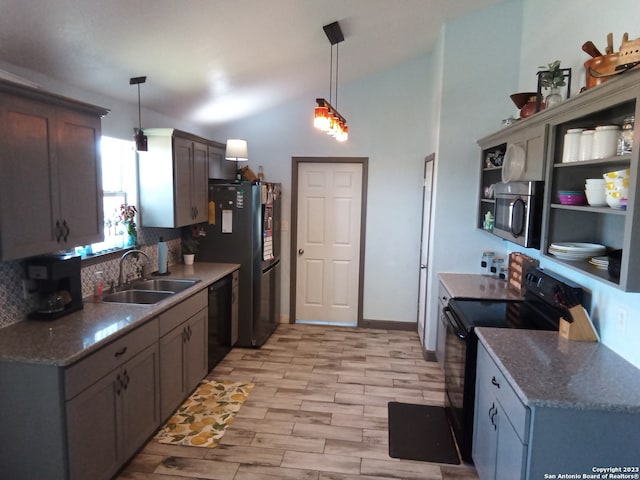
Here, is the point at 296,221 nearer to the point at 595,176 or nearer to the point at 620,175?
the point at 595,176

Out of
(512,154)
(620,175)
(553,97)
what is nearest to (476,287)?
(512,154)

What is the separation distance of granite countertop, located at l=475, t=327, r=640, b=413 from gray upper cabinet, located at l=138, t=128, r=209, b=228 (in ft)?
8.68

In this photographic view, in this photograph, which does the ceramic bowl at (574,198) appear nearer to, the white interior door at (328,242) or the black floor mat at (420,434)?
the black floor mat at (420,434)

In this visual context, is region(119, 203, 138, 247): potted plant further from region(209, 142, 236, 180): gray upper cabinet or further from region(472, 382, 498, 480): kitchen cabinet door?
region(472, 382, 498, 480): kitchen cabinet door

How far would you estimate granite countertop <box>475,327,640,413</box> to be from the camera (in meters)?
1.67

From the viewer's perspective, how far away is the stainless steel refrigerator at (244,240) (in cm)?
429

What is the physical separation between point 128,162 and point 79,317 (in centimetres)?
157

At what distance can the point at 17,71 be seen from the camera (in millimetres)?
2385

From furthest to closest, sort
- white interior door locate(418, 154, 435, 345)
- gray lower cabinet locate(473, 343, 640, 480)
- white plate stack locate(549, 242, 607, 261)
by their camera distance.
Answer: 1. white interior door locate(418, 154, 435, 345)
2. white plate stack locate(549, 242, 607, 261)
3. gray lower cabinet locate(473, 343, 640, 480)

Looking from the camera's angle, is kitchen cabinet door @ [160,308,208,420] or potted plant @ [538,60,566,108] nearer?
potted plant @ [538,60,566,108]

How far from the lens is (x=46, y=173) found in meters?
2.19

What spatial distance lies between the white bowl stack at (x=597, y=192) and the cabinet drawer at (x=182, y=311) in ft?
8.47

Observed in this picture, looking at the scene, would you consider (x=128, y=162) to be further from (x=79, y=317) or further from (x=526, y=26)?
(x=526, y=26)

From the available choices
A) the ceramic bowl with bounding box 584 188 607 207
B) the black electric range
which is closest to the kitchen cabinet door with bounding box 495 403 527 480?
the black electric range
